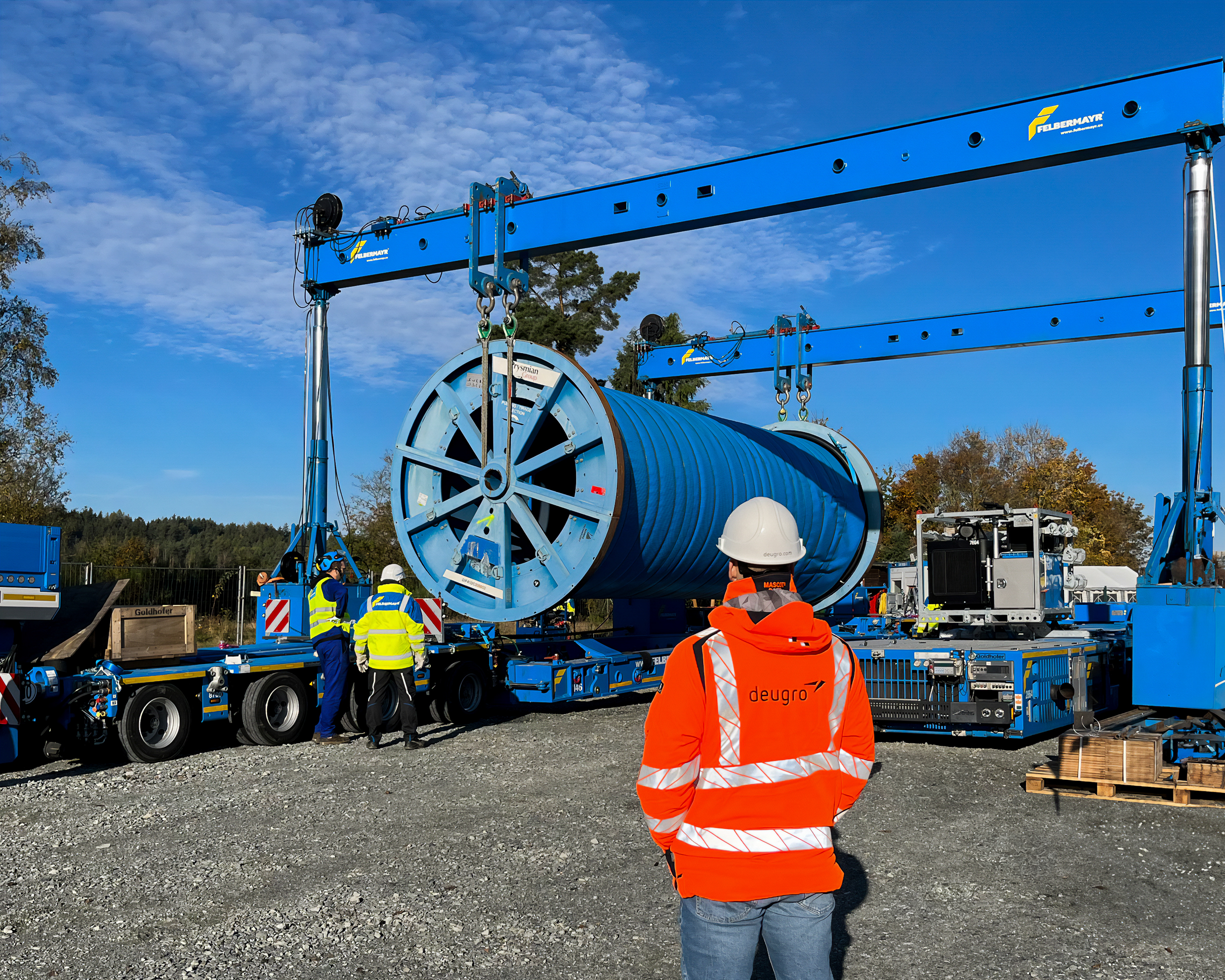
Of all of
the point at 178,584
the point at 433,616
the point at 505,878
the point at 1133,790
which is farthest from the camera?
the point at 178,584

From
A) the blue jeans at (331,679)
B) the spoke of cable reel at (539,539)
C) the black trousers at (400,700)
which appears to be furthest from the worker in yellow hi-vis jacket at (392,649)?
the spoke of cable reel at (539,539)

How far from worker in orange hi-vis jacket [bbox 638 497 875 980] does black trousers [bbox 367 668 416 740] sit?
25.3 ft

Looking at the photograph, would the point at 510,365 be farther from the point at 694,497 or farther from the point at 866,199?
the point at 866,199

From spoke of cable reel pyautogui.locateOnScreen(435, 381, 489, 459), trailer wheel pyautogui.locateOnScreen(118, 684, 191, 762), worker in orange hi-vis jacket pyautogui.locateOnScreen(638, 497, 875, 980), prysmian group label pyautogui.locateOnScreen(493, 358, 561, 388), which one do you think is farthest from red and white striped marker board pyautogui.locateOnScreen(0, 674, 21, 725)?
worker in orange hi-vis jacket pyautogui.locateOnScreen(638, 497, 875, 980)

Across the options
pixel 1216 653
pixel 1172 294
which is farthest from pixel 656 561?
pixel 1172 294

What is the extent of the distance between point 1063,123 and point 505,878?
822 centimetres

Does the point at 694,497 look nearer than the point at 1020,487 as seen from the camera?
Answer: Yes

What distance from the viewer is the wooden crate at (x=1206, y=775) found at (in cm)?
737

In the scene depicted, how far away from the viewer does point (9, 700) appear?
831cm

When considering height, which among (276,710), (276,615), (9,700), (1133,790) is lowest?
(1133,790)

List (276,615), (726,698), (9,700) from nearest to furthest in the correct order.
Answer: (726,698) < (9,700) < (276,615)

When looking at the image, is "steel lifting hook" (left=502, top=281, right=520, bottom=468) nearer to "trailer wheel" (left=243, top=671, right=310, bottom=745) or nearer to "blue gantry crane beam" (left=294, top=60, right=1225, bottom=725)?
"blue gantry crane beam" (left=294, top=60, right=1225, bottom=725)

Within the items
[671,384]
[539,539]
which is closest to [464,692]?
[539,539]

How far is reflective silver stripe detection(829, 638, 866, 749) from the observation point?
8.93ft
